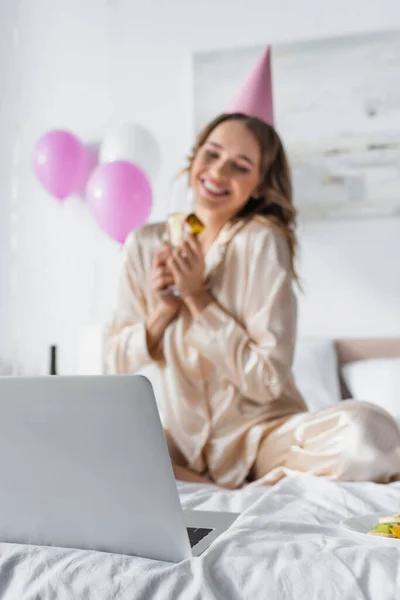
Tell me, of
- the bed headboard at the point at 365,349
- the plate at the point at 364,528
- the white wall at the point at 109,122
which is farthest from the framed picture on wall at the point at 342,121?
the plate at the point at 364,528

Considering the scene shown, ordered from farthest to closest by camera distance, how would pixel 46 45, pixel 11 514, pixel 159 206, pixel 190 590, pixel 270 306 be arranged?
pixel 46 45 < pixel 159 206 < pixel 270 306 < pixel 11 514 < pixel 190 590

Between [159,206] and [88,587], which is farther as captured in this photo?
[159,206]

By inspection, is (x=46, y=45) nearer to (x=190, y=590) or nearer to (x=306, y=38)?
(x=306, y=38)

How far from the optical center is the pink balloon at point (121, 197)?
8.40 feet

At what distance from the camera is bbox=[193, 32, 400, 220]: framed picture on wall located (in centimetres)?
272

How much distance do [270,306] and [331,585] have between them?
2.94 feet

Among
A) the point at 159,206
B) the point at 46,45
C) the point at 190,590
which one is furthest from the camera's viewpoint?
the point at 46,45

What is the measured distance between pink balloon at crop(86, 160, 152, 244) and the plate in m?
1.78

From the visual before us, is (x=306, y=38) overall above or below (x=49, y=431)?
above

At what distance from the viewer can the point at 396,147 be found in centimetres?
271

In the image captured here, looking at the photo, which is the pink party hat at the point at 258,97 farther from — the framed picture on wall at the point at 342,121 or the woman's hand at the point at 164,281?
the framed picture on wall at the point at 342,121

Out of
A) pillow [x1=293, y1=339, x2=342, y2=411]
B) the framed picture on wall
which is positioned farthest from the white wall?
pillow [x1=293, y1=339, x2=342, y2=411]

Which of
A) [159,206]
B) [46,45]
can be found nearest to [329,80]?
[159,206]

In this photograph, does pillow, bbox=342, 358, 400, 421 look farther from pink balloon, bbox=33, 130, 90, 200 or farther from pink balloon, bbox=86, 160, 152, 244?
pink balloon, bbox=33, 130, 90, 200
